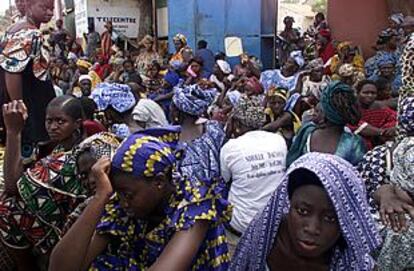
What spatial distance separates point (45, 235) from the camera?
2.98 meters

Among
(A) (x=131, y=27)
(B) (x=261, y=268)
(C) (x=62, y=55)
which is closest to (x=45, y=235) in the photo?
(B) (x=261, y=268)

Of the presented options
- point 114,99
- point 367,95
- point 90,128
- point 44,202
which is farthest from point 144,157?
point 367,95

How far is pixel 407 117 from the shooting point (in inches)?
106

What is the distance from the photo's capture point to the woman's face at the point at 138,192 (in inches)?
78.2

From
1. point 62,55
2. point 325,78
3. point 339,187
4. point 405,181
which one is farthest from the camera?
point 62,55

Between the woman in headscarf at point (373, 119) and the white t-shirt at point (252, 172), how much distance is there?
0.76 meters

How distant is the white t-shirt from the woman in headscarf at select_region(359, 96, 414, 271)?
1.29 m

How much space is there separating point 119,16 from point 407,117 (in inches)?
539

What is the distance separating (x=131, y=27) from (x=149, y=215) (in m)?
14.0

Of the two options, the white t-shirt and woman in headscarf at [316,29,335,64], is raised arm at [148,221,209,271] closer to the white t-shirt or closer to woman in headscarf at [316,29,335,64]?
the white t-shirt

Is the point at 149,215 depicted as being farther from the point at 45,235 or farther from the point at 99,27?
the point at 99,27

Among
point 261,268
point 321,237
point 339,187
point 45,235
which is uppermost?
point 339,187

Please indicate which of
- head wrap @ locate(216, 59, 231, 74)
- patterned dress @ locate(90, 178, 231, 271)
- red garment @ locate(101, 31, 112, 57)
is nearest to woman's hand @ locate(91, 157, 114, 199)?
patterned dress @ locate(90, 178, 231, 271)

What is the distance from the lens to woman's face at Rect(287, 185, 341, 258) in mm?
1955
